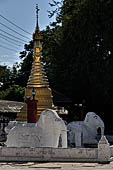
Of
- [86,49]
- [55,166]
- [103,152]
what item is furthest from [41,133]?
[86,49]

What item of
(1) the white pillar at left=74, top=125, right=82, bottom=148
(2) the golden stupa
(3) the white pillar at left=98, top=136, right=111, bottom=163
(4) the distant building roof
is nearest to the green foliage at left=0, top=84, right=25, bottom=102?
(4) the distant building roof

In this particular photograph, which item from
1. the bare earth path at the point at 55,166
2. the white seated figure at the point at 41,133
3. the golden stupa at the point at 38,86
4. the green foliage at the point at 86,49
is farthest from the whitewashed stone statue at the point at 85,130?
the green foliage at the point at 86,49

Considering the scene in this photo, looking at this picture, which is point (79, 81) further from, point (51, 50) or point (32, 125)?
point (32, 125)

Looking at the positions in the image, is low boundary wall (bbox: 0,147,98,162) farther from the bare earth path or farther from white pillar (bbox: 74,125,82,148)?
white pillar (bbox: 74,125,82,148)

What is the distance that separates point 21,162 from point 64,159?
6.26ft

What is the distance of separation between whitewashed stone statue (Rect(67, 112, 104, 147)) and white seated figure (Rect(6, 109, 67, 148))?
14.4 ft

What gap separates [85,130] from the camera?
2252 cm

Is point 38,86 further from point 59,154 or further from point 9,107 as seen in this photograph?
point 59,154

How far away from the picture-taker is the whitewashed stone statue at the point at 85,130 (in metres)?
21.5

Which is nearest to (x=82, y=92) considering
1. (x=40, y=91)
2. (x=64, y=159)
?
(x=40, y=91)

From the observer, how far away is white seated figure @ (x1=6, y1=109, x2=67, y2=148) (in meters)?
17.0

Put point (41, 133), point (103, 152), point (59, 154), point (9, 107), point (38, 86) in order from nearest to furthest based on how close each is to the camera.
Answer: point (103, 152) → point (59, 154) → point (41, 133) → point (38, 86) → point (9, 107)

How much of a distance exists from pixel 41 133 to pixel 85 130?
20.0ft

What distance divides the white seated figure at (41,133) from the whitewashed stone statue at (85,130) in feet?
14.4
